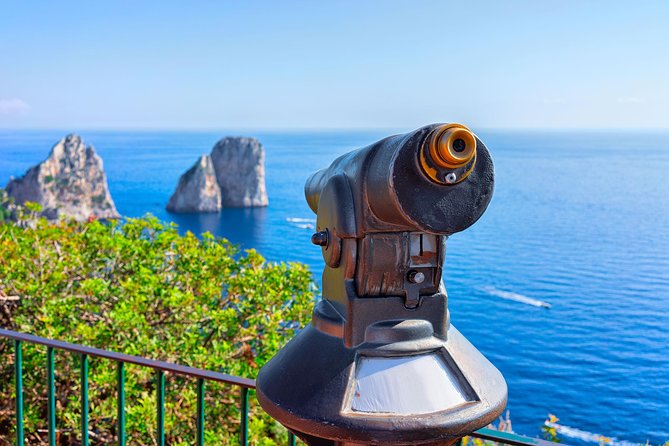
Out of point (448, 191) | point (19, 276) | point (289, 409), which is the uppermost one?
point (448, 191)

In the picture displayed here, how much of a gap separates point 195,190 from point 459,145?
76108 mm

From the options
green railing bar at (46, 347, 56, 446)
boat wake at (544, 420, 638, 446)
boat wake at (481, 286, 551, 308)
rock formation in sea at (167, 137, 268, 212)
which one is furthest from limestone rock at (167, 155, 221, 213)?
green railing bar at (46, 347, 56, 446)

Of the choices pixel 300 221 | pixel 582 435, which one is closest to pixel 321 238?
pixel 582 435

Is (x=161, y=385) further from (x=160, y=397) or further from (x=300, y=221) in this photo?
(x=300, y=221)

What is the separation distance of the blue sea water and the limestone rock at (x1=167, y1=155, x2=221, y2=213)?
6.11 ft

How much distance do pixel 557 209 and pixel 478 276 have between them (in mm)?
31495

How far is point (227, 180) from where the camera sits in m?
81.3

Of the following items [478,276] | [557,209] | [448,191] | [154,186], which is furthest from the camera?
[154,186]

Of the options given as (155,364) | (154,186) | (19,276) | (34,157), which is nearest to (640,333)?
(19,276)

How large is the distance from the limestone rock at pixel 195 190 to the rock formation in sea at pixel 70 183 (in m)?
7.82

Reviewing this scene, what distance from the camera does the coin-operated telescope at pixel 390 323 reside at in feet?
4.33

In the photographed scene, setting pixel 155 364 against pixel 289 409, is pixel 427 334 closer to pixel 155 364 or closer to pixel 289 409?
pixel 289 409

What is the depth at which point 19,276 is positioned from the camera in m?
7.20

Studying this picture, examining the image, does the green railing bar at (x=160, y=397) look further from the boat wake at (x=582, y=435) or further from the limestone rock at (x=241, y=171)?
the limestone rock at (x=241, y=171)
